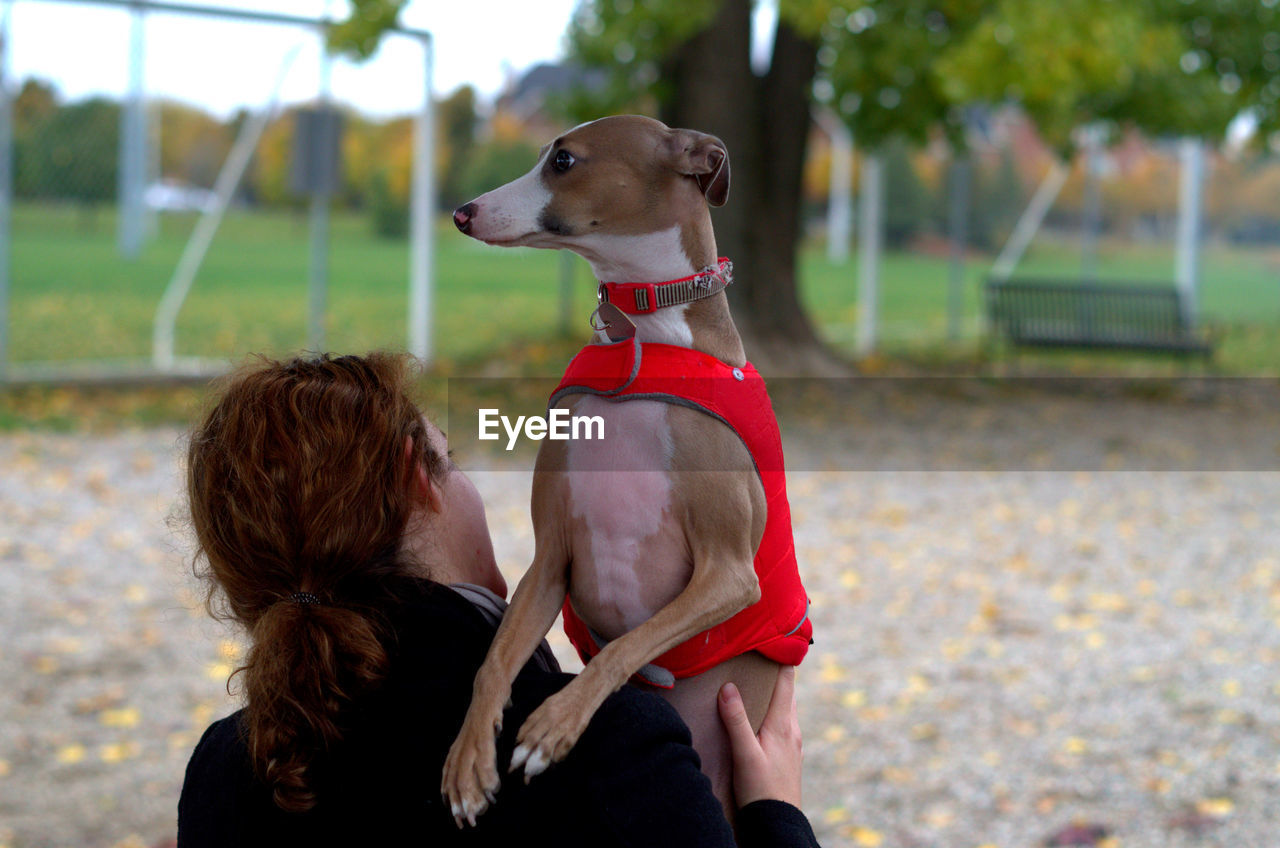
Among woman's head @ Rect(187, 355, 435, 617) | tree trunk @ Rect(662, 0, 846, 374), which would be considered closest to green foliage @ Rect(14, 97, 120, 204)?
tree trunk @ Rect(662, 0, 846, 374)

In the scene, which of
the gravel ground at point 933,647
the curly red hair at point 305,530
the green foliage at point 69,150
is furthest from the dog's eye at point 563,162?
the green foliage at point 69,150

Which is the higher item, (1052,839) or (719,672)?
(719,672)

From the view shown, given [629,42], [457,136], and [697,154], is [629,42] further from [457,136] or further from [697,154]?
[457,136]

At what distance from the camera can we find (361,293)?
24953 millimetres

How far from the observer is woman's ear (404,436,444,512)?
1.77m

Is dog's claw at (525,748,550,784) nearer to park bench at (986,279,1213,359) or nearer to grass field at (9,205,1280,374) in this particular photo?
grass field at (9,205,1280,374)

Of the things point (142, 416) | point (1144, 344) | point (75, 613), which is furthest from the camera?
point (1144, 344)

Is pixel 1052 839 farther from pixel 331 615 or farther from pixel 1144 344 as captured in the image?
pixel 1144 344

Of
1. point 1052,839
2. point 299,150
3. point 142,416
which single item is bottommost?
point 1052,839

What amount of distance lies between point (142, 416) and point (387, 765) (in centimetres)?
1011

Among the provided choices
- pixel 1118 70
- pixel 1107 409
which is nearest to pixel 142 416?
pixel 1118 70

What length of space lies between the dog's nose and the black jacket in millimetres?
486

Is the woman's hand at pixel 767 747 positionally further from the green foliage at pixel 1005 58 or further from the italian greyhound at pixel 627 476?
the green foliage at pixel 1005 58

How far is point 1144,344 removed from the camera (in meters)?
14.7
